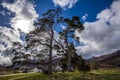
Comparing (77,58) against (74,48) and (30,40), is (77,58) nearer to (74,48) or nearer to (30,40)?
(74,48)

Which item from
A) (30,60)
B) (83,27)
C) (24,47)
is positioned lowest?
(30,60)

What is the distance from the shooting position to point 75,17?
4625 cm

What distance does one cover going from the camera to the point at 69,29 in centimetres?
4772

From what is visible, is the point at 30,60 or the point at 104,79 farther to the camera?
the point at 30,60

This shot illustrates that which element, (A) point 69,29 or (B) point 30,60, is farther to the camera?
(A) point 69,29

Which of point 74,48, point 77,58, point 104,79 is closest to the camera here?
point 104,79

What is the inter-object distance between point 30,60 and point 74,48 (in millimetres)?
12192

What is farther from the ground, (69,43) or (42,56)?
(69,43)

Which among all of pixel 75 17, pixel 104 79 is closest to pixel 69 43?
pixel 75 17

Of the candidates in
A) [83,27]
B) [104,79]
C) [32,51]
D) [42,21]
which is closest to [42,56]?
[32,51]

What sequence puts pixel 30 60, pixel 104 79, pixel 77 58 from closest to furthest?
pixel 104 79, pixel 30 60, pixel 77 58

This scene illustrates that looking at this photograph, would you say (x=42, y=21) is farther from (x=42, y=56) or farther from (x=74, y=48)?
(x=74, y=48)

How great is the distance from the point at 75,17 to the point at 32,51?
39.9ft

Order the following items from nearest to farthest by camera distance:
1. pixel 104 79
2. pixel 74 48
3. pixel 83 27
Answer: pixel 104 79 → pixel 83 27 → pixel 74 48
